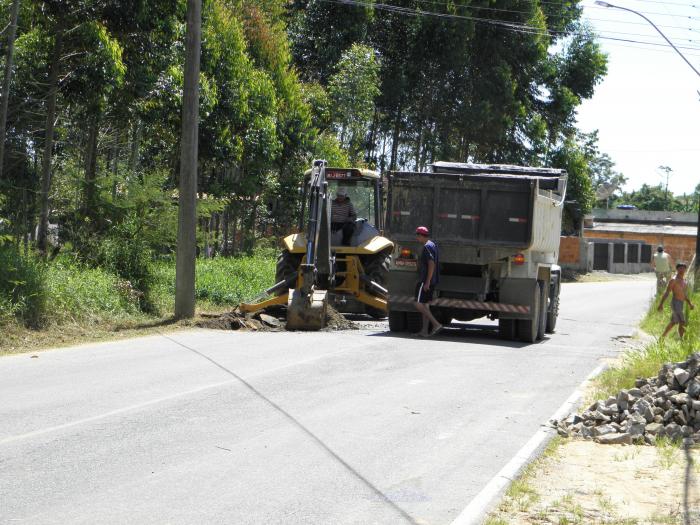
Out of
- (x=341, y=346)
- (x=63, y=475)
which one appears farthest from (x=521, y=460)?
(x=341, y=346)

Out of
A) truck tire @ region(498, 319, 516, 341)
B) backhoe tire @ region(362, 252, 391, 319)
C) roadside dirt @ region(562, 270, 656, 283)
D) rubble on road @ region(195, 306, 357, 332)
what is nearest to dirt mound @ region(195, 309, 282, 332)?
rubble on road @ region(195, 306, 357, 332)

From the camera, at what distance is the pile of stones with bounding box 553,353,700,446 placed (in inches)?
358

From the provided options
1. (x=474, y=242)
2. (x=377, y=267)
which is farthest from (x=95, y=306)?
(x=474, y=242)

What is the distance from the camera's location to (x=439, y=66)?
44.0 metres

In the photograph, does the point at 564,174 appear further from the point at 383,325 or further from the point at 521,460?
the point at 521,460

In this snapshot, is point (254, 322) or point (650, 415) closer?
point (650, 415)

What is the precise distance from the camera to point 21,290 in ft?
50.8

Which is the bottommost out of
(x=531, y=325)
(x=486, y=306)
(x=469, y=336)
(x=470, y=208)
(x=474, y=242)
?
(x=469, y=336)

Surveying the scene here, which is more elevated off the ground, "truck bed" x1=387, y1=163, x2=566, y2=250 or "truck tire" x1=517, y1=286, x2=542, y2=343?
"truck bed" x1=387, y1=163, x2=566, y2=250

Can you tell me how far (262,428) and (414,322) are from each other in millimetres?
10091

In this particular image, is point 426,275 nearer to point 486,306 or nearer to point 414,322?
point 486,306

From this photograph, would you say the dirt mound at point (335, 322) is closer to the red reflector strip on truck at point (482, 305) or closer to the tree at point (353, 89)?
the red reflector strip on truck at point (482, 305)

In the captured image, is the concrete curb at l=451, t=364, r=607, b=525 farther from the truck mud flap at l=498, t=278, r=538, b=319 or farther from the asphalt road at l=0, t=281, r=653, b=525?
the truck mud flap at l=498, t=278, r=538, b=319

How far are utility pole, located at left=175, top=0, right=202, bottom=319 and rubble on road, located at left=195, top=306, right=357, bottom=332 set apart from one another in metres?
0.71
